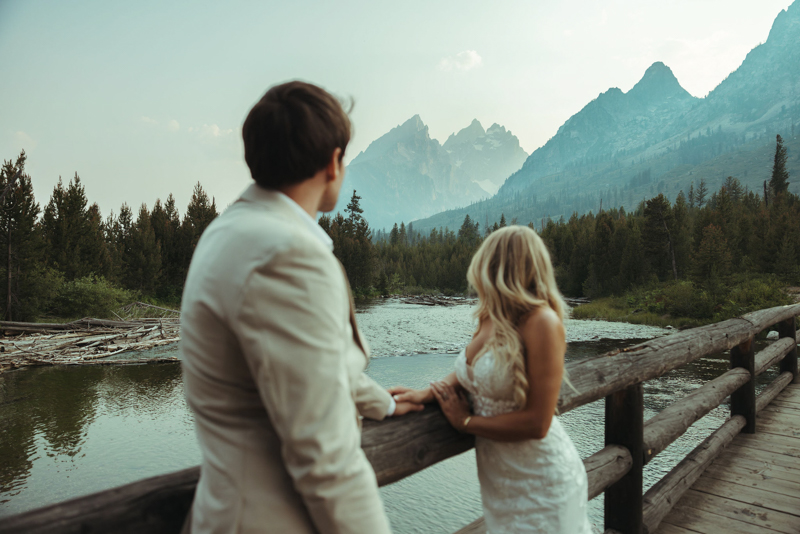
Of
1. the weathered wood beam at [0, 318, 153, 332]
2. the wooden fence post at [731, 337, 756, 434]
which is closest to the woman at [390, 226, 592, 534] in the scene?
the wooden fence post at [731, 337, 756, 434]

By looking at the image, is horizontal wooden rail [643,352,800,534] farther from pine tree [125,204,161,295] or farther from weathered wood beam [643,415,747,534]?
pine tree [125,204,161,295]

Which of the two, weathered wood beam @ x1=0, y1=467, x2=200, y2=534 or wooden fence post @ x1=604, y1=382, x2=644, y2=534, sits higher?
weathered wood beam @ x1=0, y1=467, x2=200, y2=534

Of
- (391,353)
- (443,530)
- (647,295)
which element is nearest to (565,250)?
(647,295)

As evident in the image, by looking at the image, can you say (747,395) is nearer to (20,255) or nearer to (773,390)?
(773,390)

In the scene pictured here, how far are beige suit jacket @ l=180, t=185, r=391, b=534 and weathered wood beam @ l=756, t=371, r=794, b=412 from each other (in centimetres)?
481

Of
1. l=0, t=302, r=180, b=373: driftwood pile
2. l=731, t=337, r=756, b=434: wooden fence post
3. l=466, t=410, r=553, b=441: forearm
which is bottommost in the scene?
l=0, t=302, r=180, b=373: driftwood pile

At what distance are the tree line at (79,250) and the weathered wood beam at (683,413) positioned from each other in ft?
68.8

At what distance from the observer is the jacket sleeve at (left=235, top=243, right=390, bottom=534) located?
63cm

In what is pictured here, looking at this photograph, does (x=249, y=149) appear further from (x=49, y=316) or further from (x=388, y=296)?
(x=388, y=296)

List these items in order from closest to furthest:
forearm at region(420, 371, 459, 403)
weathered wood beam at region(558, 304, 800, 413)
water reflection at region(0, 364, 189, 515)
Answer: forearm at region(420, 371, 459, 403), weathered wood beam at region(558, 304, 800, 413), water reflection at region(0, 364, 189, 515)

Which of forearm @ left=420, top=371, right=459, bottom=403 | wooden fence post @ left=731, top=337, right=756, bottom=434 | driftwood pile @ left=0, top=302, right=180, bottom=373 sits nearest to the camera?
forearm @ left=420, top=371, right=459, bottom=403

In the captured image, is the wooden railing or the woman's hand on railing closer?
the wooden railing

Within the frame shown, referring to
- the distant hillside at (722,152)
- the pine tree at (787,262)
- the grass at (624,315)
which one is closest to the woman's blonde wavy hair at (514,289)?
the grass at (624,315)

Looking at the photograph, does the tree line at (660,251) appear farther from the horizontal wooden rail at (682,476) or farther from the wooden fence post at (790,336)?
the horizontal wooden rail at (682,476)
